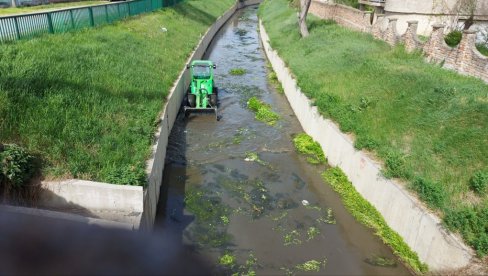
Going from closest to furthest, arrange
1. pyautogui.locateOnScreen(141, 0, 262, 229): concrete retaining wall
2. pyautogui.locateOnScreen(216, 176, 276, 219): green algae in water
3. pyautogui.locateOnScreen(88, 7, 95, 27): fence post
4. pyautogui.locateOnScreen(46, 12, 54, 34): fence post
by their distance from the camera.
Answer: pyautogui.locateOnScreen(141, 0, 262, 229): concrete retaining wall
pyautogui.locateOnScreen(216, 176, 276, 219): green algae in water
pyautogui.locateOnScreen(46, 12, 54, 34): fence post
pyautogui.locateOnScreen(88, 7, 95, 27): fence post

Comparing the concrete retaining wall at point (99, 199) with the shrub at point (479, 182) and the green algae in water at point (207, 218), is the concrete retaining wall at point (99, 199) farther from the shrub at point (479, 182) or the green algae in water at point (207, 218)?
the shrub at point (479, 182)

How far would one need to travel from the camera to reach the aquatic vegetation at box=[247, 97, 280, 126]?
15956 millimetres

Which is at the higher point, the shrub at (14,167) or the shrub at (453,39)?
the shrub at (453,39)

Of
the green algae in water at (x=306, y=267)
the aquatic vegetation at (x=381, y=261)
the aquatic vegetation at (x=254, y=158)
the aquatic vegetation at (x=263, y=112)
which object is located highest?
the aquatic vegetation at (x=263, y=112)

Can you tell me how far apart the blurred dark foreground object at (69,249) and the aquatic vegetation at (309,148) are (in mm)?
6656

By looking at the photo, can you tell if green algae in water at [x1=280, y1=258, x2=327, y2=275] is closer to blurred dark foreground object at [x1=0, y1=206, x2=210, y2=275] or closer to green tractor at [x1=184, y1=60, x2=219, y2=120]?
blurred dark foreground object at [x1=0, y1=206, x2=210, y2=275]

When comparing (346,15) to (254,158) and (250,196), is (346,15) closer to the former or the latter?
(254,158)

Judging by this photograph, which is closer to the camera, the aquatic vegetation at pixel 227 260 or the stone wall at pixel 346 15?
the aquatic vegetation at pixel 227 260

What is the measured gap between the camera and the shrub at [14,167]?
7176 millimetres

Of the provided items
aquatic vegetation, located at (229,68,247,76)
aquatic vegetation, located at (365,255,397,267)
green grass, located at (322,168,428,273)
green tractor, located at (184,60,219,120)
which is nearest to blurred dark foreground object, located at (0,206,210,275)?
aquatic vegetation, located at (365,255,397,267)

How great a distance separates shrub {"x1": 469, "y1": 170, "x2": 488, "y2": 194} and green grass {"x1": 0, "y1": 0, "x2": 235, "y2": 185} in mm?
6963

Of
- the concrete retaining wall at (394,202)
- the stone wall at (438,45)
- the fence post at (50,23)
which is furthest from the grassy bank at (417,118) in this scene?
the fence post at (50,23)

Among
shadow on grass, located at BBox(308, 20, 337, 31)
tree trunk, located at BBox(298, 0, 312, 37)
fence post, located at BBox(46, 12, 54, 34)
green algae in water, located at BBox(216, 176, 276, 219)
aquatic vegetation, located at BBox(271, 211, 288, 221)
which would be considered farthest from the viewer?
shadow on grass, located at BBox(308, 20, 337, 31)

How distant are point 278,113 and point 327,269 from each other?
32.9ft
